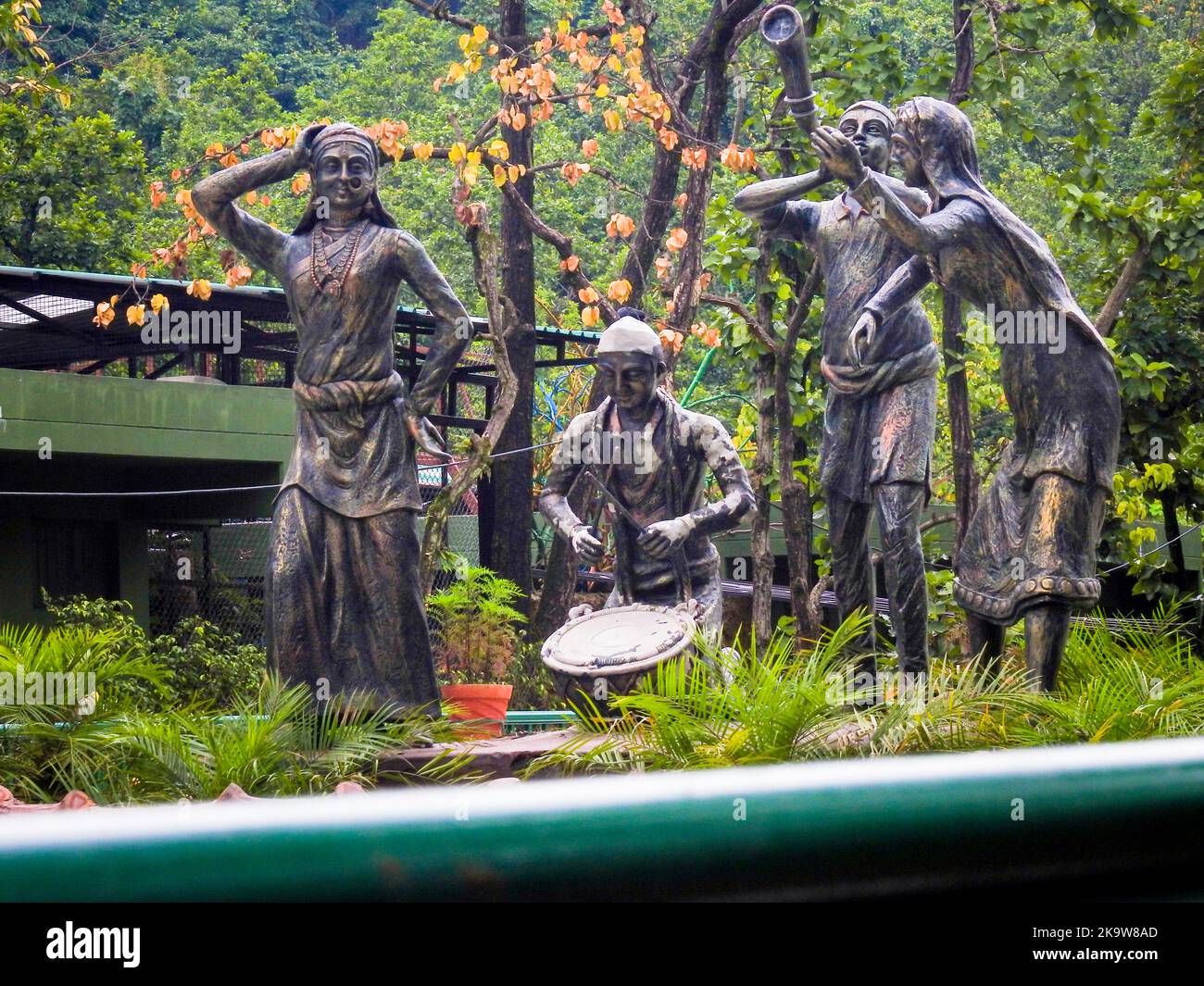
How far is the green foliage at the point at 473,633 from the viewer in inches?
474

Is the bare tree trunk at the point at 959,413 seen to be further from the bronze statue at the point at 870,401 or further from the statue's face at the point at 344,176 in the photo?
the statue's face at the point at 344,176

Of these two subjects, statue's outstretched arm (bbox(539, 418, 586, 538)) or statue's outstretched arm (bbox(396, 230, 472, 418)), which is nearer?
statue's outstretched arm (bbox(396, 230, 472, 418))

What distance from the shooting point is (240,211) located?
24.4ft

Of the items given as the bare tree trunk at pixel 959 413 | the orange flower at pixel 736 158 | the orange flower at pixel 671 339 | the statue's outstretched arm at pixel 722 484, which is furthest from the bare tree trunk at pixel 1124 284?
the statue's outstretched arm at pixel 722 484

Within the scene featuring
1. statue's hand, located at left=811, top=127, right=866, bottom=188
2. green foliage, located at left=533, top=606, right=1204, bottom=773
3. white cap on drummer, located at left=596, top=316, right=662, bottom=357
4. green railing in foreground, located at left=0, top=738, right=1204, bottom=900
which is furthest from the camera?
white cap on drummer, located at left=596, top=316, right=662, bottom=357

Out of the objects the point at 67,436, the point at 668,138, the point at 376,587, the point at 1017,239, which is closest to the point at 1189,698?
the point at 1017,239

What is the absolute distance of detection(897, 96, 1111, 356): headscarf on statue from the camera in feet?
21.5

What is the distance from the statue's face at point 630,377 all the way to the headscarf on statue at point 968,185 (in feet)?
5.03

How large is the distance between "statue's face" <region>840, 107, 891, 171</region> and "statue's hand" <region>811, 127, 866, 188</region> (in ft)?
3.46

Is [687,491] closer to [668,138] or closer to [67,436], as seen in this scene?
[668,138]

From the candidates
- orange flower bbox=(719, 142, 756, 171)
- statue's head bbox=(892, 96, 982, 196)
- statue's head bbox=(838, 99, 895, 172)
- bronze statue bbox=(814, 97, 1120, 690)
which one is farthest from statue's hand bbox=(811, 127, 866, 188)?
orange flower bbox=(719, 142, 756, 171)

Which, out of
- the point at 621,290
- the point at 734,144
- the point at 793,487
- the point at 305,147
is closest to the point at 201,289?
the point at 621,290

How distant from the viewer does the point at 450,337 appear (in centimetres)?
737

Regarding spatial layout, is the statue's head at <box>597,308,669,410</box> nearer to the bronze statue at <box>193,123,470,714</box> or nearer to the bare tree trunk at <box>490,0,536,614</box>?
the bronze statue at <box>193,123,470,714</box>
